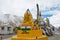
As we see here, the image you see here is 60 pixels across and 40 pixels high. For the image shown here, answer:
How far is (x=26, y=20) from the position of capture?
1275 centimetres

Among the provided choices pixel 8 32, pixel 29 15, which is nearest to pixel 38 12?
pixel 8 32

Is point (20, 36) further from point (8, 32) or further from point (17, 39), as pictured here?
point (8, 32)

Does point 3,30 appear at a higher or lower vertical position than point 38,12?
lower

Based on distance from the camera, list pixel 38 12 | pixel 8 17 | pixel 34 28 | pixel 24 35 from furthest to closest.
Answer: pixel 8 17, pixel 38 12, pixel 34 28, pixel 24 35

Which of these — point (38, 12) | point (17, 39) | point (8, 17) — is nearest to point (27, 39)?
point (17, 39)

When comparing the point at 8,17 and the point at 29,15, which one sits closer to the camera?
the point at 29,15

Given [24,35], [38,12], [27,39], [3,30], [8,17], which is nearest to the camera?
[27,39]

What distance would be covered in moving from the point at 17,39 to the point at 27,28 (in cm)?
119

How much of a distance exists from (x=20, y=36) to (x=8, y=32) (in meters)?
27.9

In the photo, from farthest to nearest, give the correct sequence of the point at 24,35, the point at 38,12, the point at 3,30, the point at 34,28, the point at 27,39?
the point at 3,30, the point at 38,12, the point at 34,28, the point at 24,35, the point at 27,39

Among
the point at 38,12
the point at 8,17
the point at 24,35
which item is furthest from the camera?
the point at 8,17

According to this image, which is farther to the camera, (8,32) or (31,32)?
(8,32)

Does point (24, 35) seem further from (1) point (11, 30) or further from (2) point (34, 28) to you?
(1) point (11, 30)

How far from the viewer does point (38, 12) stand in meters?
32.0
